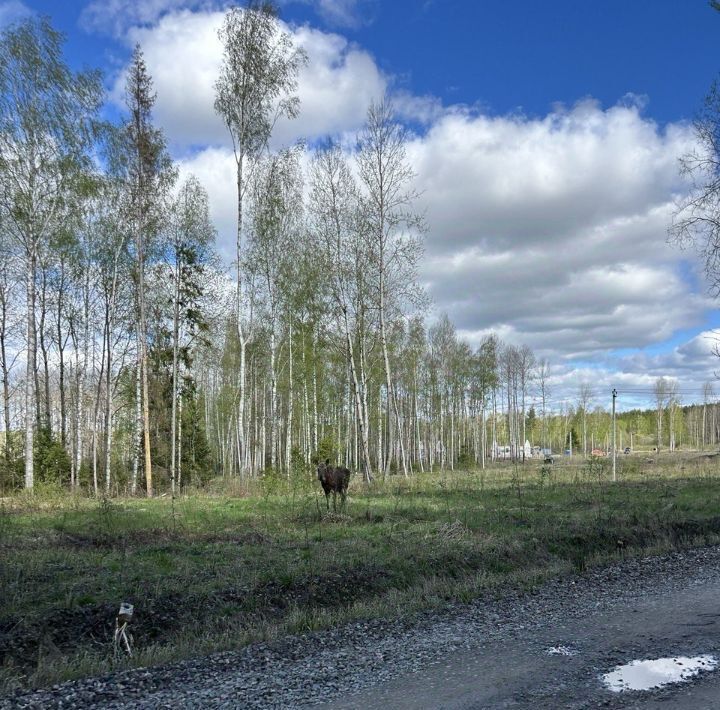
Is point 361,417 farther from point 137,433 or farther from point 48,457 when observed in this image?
point 48,457

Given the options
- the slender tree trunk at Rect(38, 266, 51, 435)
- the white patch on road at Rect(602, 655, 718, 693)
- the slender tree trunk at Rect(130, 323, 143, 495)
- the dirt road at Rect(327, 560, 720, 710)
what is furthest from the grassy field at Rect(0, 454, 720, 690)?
the slender tree trunk at Rect(38, 266, 51, 435)

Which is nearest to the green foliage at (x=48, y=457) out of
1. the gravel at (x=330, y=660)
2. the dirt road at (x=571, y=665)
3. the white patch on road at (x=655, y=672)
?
the gravel at (x=330, y=660)

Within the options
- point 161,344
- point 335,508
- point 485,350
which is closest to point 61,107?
point 161,344

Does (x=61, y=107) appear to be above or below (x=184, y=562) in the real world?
above

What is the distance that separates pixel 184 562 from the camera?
30.1 feet

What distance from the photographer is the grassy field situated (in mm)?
6805

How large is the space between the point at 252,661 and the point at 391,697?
178 centimetres

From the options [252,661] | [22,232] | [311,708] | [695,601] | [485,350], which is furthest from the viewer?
[485,350]

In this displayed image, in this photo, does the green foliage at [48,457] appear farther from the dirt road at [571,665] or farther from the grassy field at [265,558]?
the dirt road at [571,665]

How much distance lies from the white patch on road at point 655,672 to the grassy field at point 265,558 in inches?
122

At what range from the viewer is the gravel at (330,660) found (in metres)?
5.02

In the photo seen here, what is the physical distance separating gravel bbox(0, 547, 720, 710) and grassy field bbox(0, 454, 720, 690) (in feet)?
1.28

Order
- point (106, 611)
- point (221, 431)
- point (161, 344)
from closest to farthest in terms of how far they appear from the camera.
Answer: point (106, 611), point (161, 344), point (221, 431)

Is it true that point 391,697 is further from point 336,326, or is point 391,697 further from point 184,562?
point 336,326
